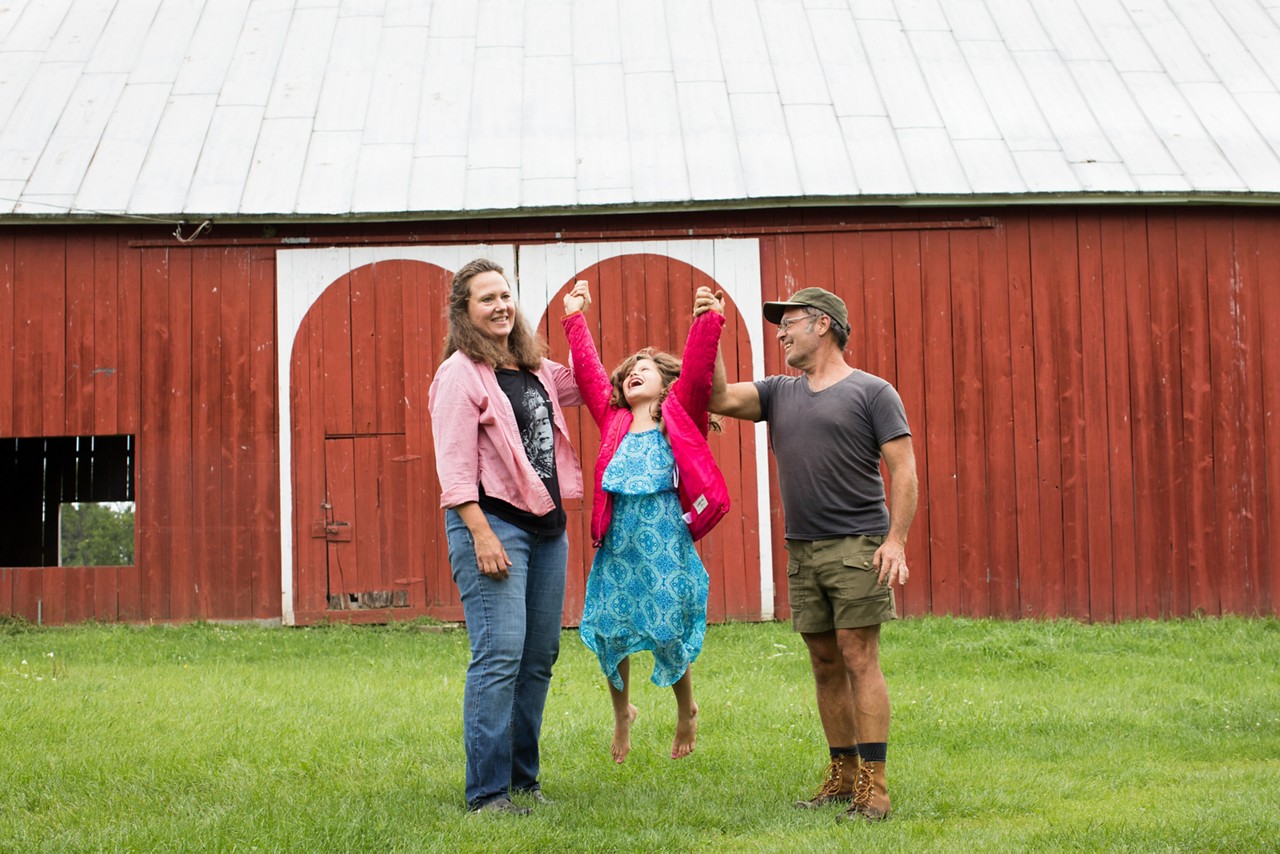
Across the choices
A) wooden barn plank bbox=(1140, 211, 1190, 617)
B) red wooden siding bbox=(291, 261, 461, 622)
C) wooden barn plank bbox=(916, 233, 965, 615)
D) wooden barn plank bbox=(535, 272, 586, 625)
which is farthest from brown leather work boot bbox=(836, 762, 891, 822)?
wooden barn plank bbox=(1140, 211, 1190, 617)

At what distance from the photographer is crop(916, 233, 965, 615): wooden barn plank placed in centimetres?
995

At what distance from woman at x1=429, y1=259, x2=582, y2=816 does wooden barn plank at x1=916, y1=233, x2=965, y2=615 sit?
5.78 meters

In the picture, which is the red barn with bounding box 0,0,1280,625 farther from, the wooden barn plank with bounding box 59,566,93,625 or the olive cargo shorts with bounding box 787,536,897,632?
the olive cargo shorts with bounding box 787,536,897,632

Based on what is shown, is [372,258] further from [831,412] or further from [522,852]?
[522,852]

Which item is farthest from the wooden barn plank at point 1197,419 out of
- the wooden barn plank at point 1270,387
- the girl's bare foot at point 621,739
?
the girl's bare foot at point 621,739

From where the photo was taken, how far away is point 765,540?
9.88m

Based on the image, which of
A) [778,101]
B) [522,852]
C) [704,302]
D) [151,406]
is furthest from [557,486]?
[778,101]

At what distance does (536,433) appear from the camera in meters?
4.62

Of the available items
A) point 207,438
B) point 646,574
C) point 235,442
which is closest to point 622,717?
point 646,574

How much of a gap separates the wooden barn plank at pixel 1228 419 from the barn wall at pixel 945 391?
0.06 feet

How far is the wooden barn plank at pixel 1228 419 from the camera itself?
10039 mm

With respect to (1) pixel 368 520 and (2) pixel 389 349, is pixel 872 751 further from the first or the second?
(2) pixel 389 349

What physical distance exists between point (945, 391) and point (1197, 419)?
1991mm

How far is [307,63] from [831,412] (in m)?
8.37
